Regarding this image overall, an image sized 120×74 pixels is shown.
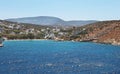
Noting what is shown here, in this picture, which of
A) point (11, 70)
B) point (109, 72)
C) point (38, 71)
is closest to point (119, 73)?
point (109, 72)

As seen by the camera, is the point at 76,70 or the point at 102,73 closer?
the point at 102,73

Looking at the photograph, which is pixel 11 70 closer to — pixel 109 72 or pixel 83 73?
pixel 83 73

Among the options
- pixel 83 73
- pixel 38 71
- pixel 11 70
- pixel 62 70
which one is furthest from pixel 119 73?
pixel 11 70

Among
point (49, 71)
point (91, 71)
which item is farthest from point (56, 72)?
point (91, 71)

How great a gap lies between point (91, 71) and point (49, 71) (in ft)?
37.9

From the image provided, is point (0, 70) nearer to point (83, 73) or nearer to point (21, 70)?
point (21, 70)

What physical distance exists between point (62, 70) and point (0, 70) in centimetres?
1737

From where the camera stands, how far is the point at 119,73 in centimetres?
9031

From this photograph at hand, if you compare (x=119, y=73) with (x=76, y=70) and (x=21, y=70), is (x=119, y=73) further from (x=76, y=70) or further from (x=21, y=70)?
(x=21, y=70)

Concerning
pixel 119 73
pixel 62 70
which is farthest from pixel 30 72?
pixel 119 73

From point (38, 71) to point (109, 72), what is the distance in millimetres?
19396

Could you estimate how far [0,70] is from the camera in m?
95.8

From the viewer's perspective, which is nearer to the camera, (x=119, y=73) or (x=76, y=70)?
(x=119, y=73)

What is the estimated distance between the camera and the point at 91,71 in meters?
94.0
